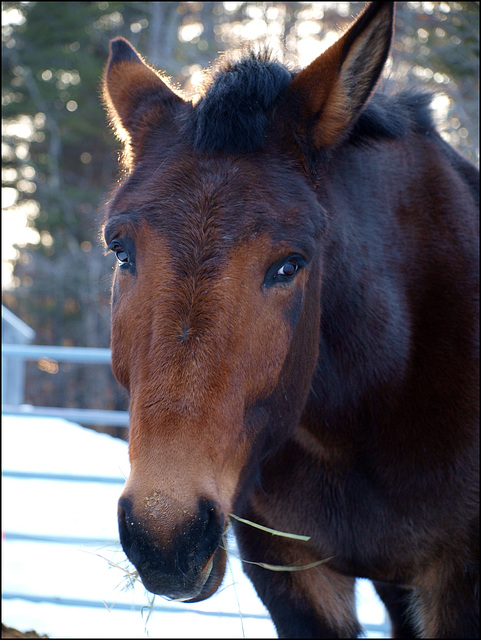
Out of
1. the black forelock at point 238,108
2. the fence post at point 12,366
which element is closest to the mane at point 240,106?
the black forelock at point 238,108

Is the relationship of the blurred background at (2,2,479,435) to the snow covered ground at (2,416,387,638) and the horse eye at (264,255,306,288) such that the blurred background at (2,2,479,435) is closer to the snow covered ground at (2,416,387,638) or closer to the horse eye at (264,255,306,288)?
the snow covered ground at (2,416,387,638)

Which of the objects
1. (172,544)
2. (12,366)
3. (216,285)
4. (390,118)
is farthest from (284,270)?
(12,366)

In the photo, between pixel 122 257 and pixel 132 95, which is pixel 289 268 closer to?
pixel 122 257

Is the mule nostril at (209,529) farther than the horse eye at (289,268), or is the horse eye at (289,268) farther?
the horse eye at (289,268)

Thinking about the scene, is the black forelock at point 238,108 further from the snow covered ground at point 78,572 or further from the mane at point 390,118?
the snow covered ground at point 78,572

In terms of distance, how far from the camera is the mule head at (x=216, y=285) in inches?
58.4

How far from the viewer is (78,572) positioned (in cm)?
477

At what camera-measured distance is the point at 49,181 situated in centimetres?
1698

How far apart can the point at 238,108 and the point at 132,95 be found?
58cm

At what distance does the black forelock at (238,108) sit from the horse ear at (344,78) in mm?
104

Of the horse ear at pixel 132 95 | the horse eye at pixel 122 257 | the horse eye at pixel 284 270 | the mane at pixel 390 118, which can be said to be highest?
the mane at pixel 390 118

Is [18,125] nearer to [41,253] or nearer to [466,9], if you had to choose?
[41,253]

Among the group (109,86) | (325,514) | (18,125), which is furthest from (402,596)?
(18,125)

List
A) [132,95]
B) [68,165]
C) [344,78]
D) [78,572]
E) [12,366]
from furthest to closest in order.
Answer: [68,165]
[12,366]
[78,572]
[132,95]
[344,78]
